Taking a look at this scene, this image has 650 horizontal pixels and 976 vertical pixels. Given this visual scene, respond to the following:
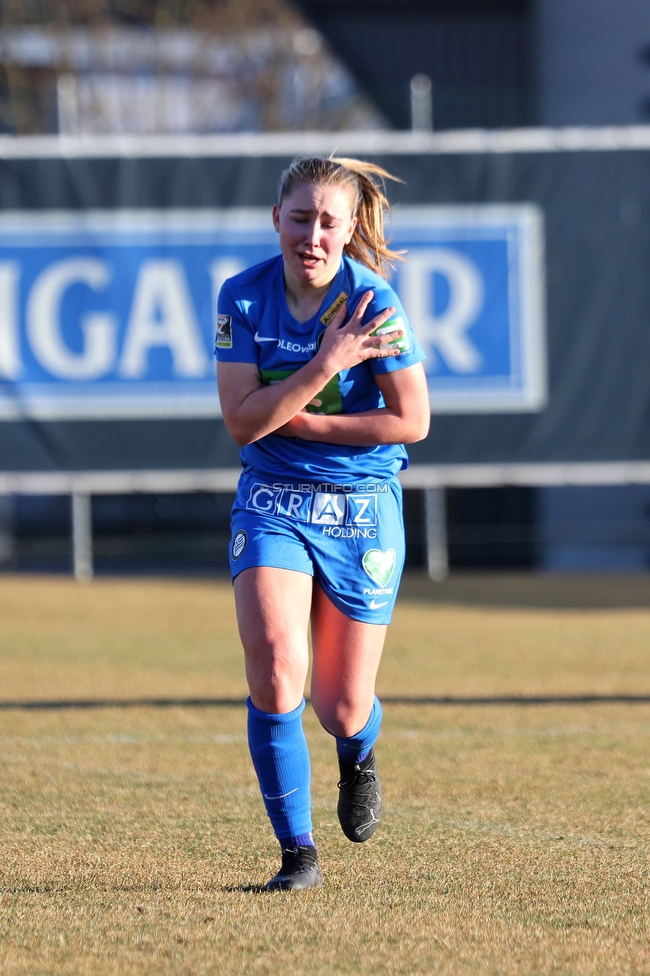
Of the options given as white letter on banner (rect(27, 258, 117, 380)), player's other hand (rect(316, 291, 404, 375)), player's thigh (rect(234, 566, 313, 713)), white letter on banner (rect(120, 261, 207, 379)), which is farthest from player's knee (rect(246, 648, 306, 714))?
white letter on banner (rect(27, 258, 117, 380))

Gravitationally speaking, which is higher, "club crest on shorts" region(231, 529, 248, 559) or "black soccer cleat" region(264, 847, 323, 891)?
"club crest on shorts" region(231, 529, 248, 559)

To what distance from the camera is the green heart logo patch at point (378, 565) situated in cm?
393

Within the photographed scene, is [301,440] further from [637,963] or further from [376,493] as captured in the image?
[637,963]

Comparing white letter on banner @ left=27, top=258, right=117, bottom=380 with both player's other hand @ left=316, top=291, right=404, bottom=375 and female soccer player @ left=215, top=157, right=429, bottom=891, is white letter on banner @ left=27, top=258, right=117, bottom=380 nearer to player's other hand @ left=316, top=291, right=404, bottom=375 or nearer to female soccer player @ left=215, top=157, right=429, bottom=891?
female soccer player @ left=215, top=157, right=429, bottom=891

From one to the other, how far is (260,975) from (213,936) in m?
0.32

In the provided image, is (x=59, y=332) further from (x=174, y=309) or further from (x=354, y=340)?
(x=354, y=340)

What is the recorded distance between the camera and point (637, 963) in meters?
3.02

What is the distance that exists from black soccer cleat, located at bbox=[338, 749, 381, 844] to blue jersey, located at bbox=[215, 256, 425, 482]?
0.89 meters

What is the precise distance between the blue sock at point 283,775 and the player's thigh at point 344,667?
20cm

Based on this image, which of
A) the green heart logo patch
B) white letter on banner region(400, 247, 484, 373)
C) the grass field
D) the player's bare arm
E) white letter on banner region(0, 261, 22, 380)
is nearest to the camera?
the grass field

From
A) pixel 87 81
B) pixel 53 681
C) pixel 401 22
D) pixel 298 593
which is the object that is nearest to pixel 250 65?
pixel 87 81

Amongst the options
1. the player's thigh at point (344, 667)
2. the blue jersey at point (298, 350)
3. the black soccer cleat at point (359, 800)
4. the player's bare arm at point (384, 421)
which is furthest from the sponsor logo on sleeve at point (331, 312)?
the black soccer cleat at point (359, 800)

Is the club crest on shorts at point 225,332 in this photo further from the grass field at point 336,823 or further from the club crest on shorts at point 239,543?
the grass field at point 336,823

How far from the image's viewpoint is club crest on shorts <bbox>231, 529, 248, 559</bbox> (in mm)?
3863
